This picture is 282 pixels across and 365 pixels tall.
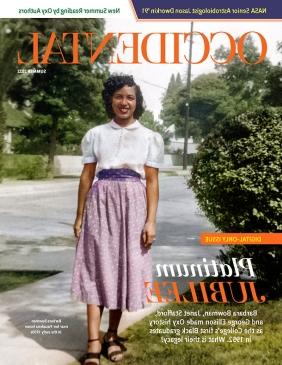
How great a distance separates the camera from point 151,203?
3074 mm

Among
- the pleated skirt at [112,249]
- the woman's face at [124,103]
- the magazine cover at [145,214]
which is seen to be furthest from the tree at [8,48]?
the pleated skirt at [112,249]

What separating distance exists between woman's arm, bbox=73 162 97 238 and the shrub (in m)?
14.2

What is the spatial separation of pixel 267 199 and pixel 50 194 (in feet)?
34.0

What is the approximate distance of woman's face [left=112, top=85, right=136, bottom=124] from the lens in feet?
10.2

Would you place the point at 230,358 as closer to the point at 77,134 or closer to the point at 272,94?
the point at 272,94

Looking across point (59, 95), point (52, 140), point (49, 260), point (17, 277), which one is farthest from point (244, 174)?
point (52, 140)

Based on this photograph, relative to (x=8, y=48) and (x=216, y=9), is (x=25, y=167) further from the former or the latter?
(x=216, y=9)

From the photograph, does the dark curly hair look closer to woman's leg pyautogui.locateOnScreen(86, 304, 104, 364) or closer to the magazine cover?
the magazine cover

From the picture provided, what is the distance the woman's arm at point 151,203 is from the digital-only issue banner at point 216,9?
1404 mm

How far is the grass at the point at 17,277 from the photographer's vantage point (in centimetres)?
461

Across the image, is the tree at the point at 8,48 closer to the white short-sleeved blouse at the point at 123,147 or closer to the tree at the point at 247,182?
the white short-sleeved blouse at the point at 123,147

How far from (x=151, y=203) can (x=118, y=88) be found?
0.73 metres

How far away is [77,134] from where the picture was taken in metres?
20.5

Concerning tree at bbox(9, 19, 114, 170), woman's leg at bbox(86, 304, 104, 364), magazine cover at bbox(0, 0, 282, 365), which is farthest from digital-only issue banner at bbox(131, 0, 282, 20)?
tree at bbox(9, 19, 114, 170)
